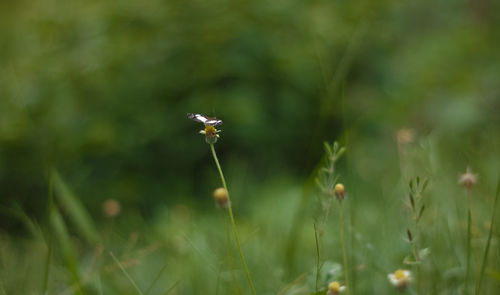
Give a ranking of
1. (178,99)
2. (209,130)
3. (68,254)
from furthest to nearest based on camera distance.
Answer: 1. (178,99)
2. (68,254)
3. (209,130)

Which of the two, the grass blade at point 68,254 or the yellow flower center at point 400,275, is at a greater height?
the yellow flower center at point 400,275

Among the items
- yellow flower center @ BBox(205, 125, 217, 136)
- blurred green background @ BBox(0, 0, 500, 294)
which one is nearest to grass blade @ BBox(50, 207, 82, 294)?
yellow flower center @ BBox(205, 125, 217, 136)

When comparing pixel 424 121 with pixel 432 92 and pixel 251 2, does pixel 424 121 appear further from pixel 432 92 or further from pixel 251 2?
pixel 251 2

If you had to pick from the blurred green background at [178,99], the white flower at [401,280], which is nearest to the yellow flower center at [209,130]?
the white flower at [401,280]

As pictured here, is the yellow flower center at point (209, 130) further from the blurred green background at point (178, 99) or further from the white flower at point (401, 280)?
the blurred green background at point (178, 99)

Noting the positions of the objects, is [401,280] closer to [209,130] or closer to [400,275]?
[400,275]

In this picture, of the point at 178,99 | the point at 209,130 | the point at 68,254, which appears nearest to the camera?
the point at 209,130

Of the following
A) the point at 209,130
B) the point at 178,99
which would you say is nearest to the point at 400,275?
the point at 209,130

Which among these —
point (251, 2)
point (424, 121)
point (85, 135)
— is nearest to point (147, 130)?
point (85, 135)

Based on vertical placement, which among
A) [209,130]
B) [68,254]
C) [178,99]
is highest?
[209,130]
